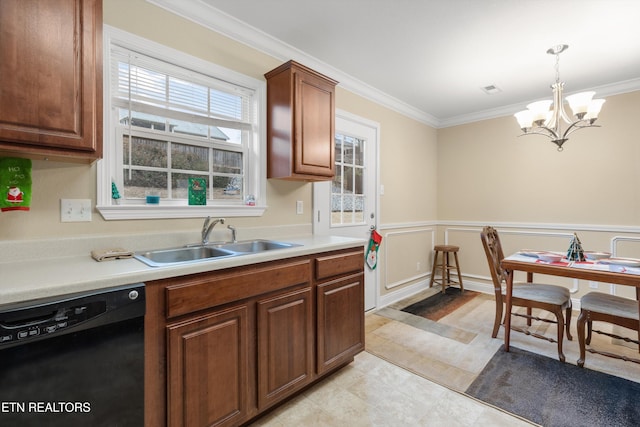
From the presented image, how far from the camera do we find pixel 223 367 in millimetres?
1465

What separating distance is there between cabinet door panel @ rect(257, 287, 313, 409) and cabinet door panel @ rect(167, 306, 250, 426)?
0.10 m

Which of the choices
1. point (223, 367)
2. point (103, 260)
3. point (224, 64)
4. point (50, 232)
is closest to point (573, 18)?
point (224, 64)

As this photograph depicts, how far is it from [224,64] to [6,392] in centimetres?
208

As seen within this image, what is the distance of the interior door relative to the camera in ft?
9.70

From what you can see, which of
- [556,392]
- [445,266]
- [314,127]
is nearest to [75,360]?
[314,127]

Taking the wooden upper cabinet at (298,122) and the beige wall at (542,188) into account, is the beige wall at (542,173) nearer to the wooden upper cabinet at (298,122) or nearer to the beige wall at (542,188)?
the beige wall at (542,188)

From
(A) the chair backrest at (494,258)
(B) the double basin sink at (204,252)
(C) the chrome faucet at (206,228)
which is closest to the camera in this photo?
(B) the double basin sink at (204,252)

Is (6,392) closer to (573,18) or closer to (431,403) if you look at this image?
(431,403)

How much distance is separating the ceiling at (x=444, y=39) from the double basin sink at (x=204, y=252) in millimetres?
1521

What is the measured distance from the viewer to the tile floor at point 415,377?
5.66 feet

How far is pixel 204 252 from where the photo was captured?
1930 millimetres

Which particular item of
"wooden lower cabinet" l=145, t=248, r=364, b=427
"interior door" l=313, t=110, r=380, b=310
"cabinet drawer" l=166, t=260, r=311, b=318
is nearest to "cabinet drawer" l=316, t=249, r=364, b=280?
"wooden lower cabinet" l=145, t=248, r=364, b=427

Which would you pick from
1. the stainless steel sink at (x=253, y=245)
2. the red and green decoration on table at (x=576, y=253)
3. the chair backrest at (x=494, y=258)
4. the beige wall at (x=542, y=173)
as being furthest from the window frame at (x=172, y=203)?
the beige wall at (x=542, y=173)

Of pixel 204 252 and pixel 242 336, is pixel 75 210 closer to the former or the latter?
pixel 204 252
